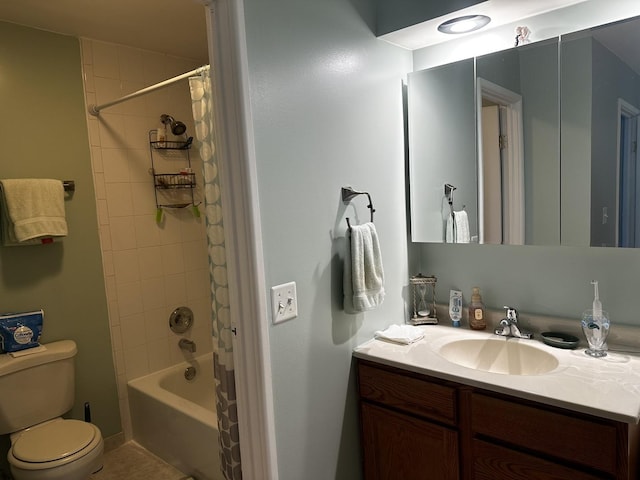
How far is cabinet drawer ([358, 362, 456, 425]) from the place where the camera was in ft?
5.04

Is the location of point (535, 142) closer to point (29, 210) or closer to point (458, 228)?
point (458, 228)

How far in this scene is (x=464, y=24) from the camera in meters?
1.78

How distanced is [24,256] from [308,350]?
1.71 meters

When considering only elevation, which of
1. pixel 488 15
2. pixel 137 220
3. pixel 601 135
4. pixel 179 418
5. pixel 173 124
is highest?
pixel 488 15

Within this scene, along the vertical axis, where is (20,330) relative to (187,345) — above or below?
above

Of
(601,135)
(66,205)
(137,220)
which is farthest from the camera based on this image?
(137,220)

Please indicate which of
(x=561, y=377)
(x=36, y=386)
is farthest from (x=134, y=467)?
(x=561, y=377)

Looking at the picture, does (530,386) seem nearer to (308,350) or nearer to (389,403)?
(389,403)

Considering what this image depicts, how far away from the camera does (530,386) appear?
1371 mm

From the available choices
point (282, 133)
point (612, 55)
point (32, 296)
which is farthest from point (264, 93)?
point (32, 296)

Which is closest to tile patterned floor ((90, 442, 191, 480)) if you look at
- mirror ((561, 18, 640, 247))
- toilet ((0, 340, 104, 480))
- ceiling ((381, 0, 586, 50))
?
toilet ((0, 340, 104, 480))

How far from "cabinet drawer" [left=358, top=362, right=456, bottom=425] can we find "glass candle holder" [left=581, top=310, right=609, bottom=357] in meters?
0.55

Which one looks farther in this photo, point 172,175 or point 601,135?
point 172,175

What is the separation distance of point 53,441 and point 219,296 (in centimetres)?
132
